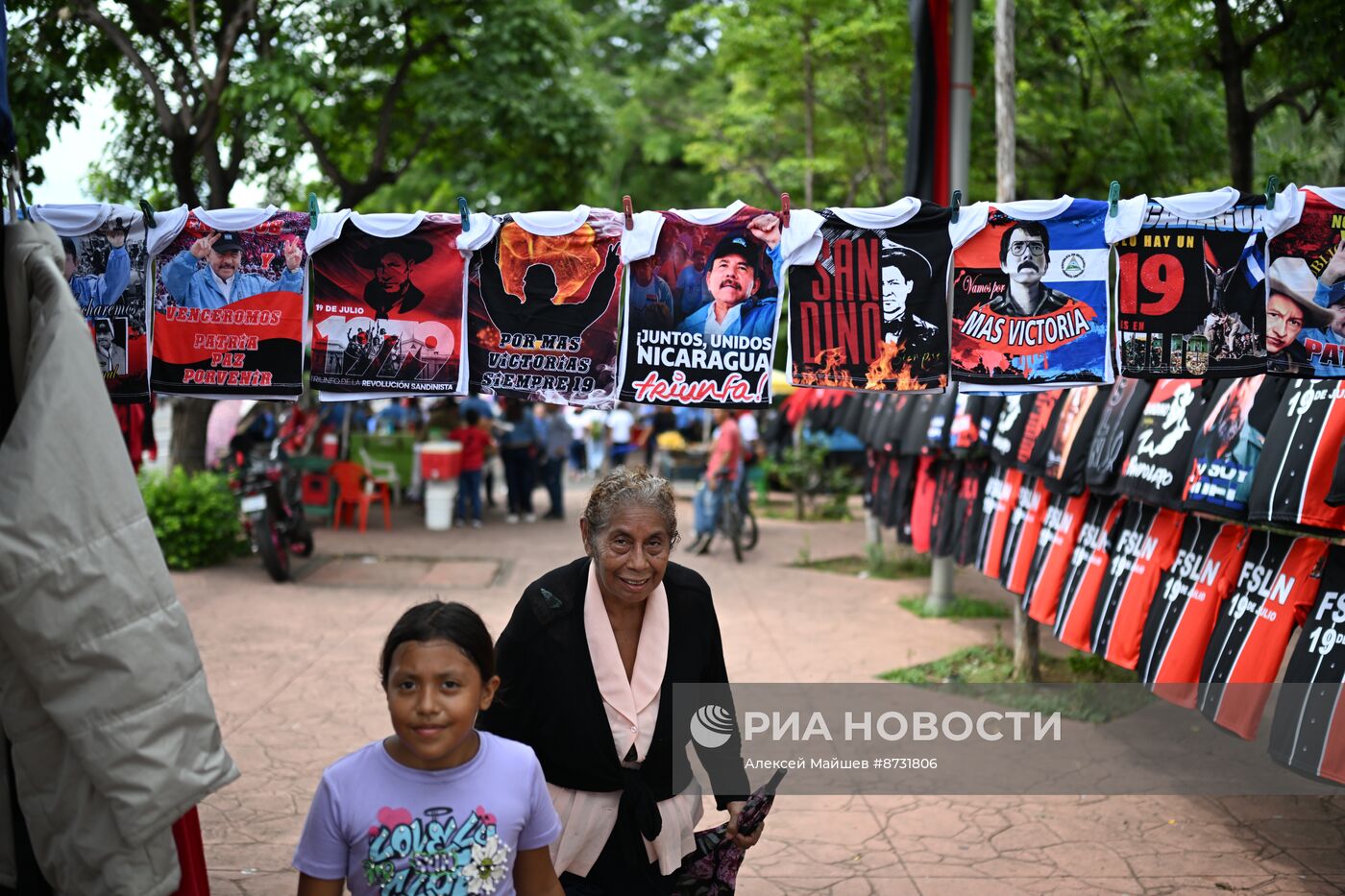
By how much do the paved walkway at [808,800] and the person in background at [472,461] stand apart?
411cm

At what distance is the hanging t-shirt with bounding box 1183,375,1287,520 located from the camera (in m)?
4.73

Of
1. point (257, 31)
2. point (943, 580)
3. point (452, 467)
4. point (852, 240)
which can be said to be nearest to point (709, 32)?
point (452, 467)

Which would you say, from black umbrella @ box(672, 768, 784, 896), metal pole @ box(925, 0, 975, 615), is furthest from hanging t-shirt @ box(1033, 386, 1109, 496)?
black umbrella @ box(672, 768, 784, 896)

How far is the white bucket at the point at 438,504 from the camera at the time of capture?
16.4 metres

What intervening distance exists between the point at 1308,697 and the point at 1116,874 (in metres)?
1.23

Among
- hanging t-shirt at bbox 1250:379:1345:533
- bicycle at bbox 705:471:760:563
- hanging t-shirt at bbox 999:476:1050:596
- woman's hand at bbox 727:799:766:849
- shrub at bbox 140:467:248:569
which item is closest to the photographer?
woman's hand at bbox 727:799:766:849

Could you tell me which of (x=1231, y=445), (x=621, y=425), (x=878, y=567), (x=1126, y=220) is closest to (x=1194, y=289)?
(x=1126, y=220)

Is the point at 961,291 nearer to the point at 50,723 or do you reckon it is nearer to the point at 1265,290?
the point at 1265,290

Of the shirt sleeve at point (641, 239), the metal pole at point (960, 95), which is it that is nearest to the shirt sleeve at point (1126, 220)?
the shirt sleeve at point (641, 239)

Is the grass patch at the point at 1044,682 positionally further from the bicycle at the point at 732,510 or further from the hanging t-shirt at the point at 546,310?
the bicycle at the point at 732,510

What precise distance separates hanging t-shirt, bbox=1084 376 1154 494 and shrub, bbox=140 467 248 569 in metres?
9.13

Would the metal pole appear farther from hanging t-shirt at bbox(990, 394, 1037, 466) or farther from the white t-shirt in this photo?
the white t-shirt

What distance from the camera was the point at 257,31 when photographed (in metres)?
11.9

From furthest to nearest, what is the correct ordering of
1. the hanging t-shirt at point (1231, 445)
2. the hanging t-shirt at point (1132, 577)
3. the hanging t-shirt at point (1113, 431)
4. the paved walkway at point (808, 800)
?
the hanging t-shirt at point (1113, 431) < the hanging t-shirt at point (1132, 577) < the paved walkway at point (808, 800) < the hanging t-shirt at point (1231, 445)
